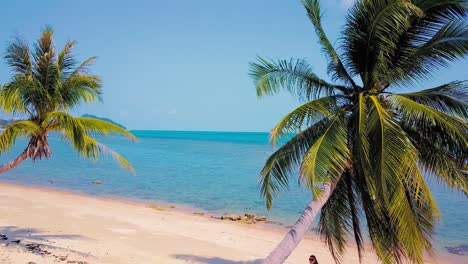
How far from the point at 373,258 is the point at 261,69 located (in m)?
9.89

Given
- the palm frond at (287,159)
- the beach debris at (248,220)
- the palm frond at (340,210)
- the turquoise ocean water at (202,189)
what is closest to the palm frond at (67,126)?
the palm frond at (287,159)

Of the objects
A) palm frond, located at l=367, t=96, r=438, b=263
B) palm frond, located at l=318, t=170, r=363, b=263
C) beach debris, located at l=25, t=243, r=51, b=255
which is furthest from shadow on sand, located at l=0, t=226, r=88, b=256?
palm frond, located at l=367, t=96, r=438, b=263

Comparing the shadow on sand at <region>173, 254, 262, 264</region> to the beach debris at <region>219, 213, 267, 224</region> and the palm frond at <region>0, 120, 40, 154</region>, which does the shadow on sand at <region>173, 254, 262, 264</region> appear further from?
the beach debris at <region>219, 213, 267, 224</region>

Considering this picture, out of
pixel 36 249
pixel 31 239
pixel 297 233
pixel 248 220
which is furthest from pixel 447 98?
pixel 248 220

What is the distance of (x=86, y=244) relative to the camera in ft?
39.0

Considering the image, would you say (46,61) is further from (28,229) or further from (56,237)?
(28,229)

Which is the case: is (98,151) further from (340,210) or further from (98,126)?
(340,210)

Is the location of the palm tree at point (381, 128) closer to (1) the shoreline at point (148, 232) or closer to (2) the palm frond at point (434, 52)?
(2) the palm frond at point (434, 52)

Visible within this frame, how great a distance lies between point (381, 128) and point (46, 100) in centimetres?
711

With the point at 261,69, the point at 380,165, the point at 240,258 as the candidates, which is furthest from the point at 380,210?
the point at 240,258

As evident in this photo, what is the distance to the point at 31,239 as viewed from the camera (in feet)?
38.3

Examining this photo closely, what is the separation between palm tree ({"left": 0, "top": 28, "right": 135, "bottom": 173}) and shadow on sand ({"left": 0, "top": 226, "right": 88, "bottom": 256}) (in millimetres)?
2532

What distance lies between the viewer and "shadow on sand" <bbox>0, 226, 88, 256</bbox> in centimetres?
1040

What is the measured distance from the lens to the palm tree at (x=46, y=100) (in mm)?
8641
